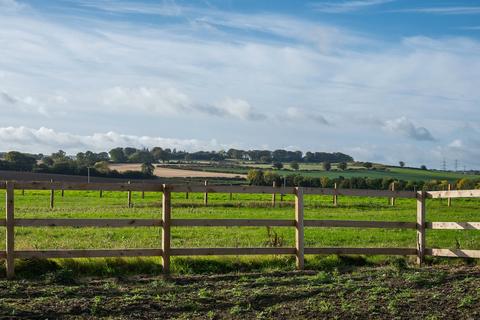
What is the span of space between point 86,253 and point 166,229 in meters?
1.51

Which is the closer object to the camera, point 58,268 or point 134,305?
point 134,305

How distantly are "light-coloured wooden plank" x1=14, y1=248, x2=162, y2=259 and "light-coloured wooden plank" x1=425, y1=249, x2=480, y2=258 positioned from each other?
5.78 m

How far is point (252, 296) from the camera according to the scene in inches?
380

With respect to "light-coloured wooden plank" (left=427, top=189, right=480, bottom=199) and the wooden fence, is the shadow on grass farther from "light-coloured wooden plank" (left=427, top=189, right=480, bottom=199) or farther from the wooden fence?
"light-coloured wooden plank" (left=427, top=189, right=480, bottom=199)

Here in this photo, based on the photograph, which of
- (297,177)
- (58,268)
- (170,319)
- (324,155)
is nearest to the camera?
(170,319)

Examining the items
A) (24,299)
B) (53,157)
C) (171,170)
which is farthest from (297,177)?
(24,299)

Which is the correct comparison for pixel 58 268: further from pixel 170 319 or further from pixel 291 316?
pixel 291 316

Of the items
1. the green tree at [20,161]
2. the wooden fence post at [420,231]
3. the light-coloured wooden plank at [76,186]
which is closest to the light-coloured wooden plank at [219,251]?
the light-coloured wooden plank at [76,186]

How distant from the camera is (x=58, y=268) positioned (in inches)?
473

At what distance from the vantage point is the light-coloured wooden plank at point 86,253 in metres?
11.5

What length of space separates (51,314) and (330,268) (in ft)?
20.6

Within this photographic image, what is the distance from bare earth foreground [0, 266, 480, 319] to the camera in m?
8.71

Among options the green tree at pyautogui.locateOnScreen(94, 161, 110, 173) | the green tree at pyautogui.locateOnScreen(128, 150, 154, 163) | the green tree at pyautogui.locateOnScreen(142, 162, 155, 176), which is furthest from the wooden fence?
the green tree at pyautogui.locateOnScreen(128, 150, 154, 163)

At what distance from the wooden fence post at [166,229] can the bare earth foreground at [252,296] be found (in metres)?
0.53
